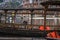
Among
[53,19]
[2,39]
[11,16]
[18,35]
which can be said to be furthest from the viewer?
[53,19]

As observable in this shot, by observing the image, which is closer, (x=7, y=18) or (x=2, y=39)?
(x=2, y=39)

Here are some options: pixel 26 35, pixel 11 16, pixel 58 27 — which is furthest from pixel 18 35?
pixel 58 27

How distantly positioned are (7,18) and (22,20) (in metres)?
1.15

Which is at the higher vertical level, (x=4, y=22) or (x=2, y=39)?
(x=4, y=22)

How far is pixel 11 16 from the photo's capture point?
342 inches

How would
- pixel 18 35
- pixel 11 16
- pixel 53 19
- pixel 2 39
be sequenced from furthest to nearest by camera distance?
pixel 53 19, pixel 11 16, pixel 18 35, pixel 2 39

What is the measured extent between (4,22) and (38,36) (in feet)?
6.09

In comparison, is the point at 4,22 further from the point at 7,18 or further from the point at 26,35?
the point at 26,35

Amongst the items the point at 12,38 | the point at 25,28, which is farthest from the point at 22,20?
the point at 12,38

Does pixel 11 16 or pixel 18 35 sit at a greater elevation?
pixel 11 16

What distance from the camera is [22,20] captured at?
10008 millimetres

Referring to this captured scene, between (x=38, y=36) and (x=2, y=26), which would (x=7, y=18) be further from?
(x=38, y=36)

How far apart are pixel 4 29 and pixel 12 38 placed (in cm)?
79

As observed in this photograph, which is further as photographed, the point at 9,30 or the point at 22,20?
the point at 22,20
